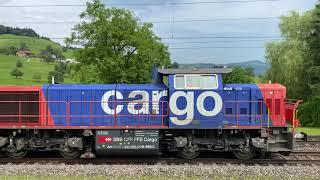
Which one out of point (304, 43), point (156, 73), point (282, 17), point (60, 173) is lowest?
point (60, 173)

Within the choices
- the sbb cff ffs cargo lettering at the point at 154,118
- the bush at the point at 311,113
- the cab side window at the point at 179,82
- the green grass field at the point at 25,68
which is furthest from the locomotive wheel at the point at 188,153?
the green grass field at the point at 25,68

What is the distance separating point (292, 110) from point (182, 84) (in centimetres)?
405

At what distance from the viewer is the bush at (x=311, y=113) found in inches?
1411

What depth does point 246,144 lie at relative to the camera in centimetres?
1545

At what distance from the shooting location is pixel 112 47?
3177 centimetres

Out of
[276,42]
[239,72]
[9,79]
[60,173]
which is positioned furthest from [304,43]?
[9,79]

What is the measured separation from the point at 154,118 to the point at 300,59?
96.5ft

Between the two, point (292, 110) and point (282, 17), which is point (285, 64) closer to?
point (282, 17)

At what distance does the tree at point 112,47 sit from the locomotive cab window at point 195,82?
15736 millimetres

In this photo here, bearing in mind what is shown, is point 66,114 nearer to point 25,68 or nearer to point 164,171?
point 164,171

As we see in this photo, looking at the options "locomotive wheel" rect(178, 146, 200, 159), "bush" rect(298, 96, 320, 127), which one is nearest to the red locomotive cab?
"locomotive wheel" rect(178, 146, 200, 159)

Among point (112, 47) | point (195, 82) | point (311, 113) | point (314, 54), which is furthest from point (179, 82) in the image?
point (314, 54)

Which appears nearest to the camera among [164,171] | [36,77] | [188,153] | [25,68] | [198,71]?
[164,171]

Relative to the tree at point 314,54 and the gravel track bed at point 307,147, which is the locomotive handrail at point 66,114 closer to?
the gravel track bed at point 307,147
